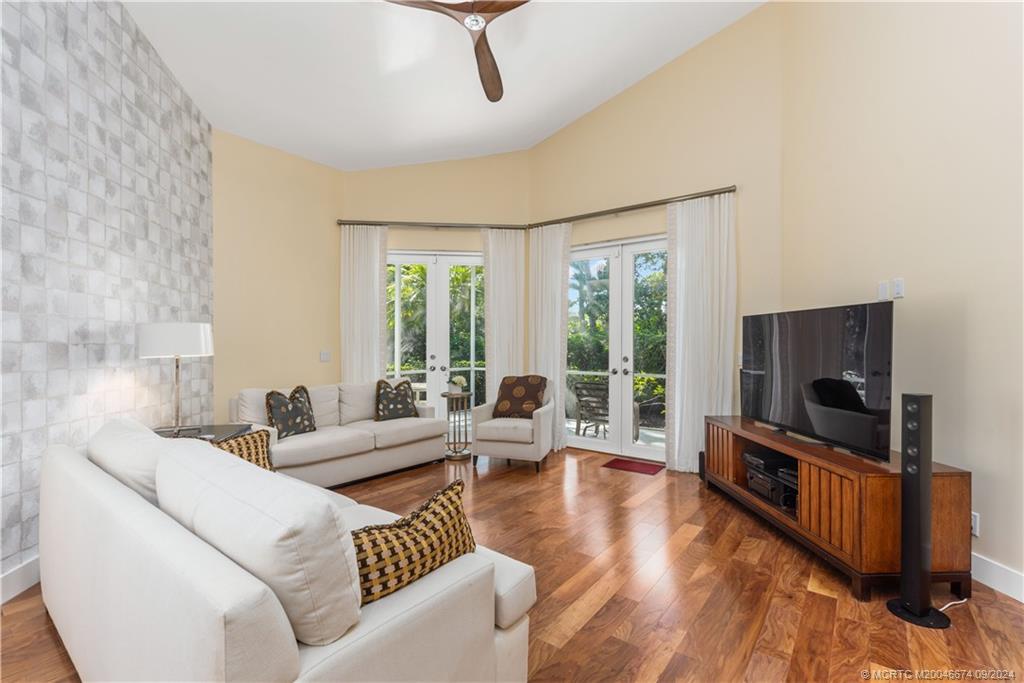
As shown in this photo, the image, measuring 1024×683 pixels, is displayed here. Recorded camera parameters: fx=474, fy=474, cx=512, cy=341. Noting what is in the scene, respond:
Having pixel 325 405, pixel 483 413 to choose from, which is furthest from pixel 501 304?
pixel 325 405

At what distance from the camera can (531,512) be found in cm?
325

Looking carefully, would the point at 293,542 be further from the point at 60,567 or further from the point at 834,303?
the point at 834,303

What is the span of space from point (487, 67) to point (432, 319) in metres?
2.97

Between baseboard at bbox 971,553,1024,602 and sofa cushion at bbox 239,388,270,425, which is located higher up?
sofa cushion at bbox 239,388,270,425

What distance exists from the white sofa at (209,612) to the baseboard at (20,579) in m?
0.67

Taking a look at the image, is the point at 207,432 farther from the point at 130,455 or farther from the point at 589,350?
the point at 589,350

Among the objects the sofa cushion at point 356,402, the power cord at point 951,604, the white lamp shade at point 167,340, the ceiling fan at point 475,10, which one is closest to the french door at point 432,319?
the sofa cushion at point 356,402

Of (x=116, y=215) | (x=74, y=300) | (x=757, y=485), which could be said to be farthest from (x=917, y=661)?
(x=116, y=215)

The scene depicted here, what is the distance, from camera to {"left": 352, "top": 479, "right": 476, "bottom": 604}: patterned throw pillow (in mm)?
1186

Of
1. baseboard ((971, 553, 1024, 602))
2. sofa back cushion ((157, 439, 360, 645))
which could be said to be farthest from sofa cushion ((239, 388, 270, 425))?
baseboard ((971, 553, 1024, 602))

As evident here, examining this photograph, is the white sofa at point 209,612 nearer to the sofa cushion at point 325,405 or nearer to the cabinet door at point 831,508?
the cabinet door at point 831,508

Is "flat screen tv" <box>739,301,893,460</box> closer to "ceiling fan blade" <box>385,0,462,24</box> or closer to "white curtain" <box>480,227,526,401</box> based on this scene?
"white curtain" <box>480,227,526,401</box>

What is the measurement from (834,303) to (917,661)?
2.17 meters

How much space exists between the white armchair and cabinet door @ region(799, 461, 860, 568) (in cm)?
216
